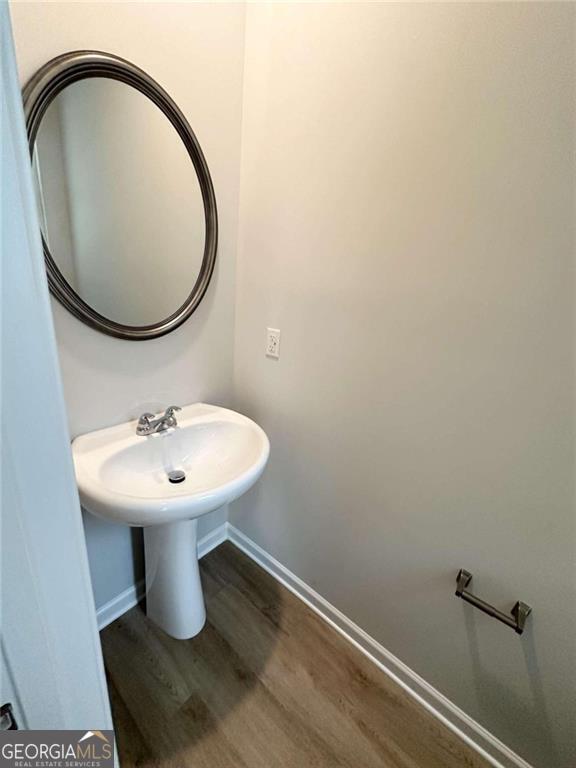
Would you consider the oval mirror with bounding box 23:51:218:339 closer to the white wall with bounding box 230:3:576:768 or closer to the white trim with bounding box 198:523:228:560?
the white wall with bounding box 230:3:576:768

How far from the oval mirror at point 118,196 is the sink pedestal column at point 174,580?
70cm

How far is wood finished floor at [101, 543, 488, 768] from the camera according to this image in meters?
1.04

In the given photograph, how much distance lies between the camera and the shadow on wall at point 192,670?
41.0 inches

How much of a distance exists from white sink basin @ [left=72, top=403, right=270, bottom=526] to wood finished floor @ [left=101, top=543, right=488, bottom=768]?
0.67m

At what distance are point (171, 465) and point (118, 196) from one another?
0.89 m

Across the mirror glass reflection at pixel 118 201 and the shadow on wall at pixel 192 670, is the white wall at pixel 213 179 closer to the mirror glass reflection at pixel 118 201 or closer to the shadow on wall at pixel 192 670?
the mirror glass reflection at pixel 118 201

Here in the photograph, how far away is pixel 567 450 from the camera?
79cm

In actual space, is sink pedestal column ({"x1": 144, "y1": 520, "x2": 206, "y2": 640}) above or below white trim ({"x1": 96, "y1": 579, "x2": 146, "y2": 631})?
above

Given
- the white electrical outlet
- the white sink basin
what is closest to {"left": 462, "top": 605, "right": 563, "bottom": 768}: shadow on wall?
the white sink basin

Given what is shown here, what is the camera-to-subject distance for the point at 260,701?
3.78 feet

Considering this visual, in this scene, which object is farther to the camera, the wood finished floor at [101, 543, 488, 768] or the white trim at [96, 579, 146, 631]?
the white trim at [96, 579, 146, 631]

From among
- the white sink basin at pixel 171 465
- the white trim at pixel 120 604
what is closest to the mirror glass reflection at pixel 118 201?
the white sink basin at pixel 171 465

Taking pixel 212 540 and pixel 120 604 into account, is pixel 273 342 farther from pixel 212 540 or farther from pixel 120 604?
pixel 120 604

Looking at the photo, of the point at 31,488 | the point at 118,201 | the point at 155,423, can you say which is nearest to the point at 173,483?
the point at 155,423
